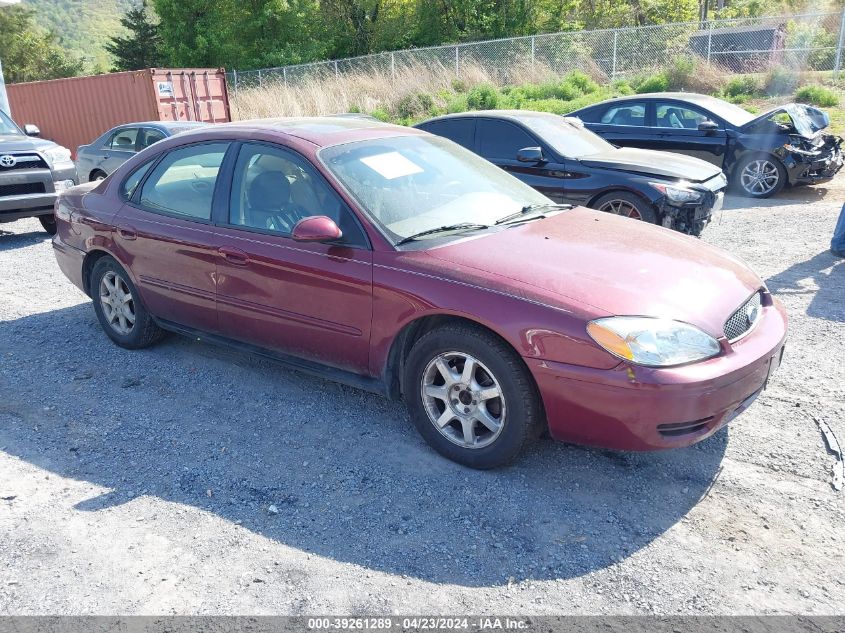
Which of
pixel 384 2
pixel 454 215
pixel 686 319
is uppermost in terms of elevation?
pixel 384 2

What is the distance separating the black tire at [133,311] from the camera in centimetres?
523

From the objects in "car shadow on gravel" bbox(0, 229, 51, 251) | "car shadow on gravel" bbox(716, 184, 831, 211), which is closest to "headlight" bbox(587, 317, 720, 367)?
"car shadow on gravel" bbox(716, 184, 831, 211)

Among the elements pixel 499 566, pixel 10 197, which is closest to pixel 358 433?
pixel 499 566

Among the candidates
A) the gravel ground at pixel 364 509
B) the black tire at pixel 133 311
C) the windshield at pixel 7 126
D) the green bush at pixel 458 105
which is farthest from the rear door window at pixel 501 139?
the green bush at pixel 458 105

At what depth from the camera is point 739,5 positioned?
4466 cm

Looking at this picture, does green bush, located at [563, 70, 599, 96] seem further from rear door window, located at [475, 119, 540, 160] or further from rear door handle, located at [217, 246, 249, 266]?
rear door handle, located at [217, 246, 249, 266]

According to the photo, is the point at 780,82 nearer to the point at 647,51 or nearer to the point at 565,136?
the point at 647,51

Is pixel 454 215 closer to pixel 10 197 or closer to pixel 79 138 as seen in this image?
pixel 10 197

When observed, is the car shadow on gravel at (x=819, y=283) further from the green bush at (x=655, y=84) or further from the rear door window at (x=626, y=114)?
the green bush at (x=655, y=84)

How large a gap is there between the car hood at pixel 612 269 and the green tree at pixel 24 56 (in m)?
54.6

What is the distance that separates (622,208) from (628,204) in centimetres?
10

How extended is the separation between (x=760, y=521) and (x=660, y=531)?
0.46m

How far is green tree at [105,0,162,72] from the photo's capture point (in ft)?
130

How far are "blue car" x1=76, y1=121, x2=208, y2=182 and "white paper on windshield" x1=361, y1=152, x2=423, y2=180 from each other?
828 cm
